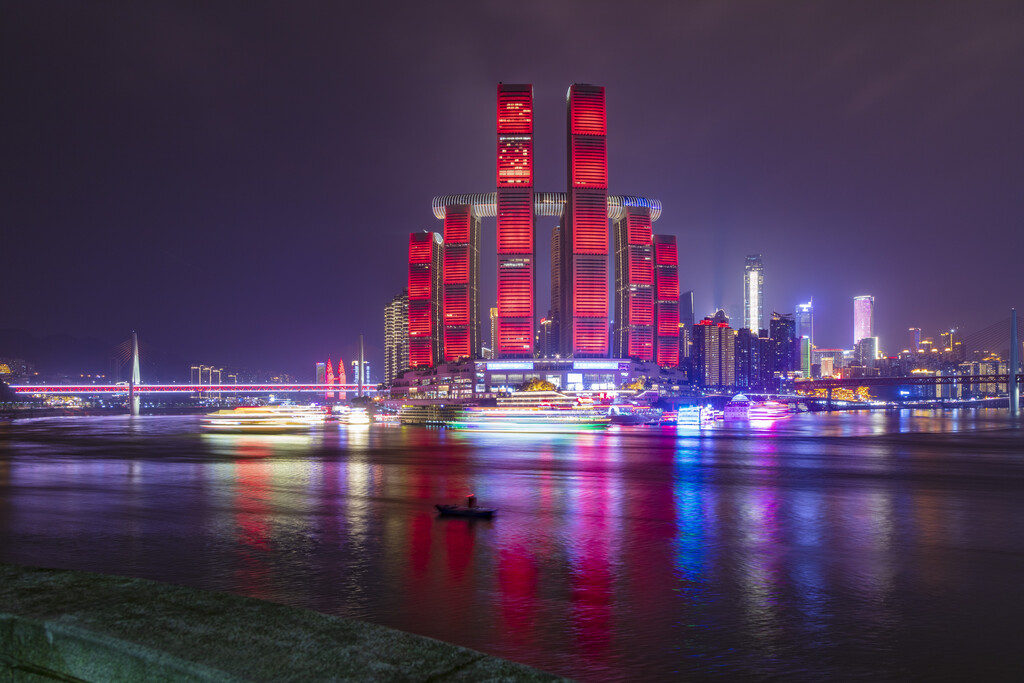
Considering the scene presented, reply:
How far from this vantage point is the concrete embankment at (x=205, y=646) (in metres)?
3.50

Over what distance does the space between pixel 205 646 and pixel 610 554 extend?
1789cm

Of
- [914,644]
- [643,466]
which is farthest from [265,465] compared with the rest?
[914,644]

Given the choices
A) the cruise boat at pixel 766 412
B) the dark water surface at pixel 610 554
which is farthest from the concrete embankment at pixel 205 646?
the cruise boat at pixel 766 412

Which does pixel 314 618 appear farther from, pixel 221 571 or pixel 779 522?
pixel 779 522

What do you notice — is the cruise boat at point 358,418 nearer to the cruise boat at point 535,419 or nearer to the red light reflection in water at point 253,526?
the cruise boat at point 535,419

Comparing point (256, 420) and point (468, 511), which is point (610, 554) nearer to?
point (468, 511)

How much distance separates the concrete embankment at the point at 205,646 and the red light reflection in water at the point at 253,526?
11578mm

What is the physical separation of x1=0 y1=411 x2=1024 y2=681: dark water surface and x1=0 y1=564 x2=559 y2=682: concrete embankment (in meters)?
8.01

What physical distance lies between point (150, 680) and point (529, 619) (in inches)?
435

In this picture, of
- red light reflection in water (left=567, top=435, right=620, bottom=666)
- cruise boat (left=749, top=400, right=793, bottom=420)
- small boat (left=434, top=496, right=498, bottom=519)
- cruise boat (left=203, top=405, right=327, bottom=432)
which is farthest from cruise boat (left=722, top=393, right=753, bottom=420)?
small boat (left=434, top=496, right=498, bottom=519)

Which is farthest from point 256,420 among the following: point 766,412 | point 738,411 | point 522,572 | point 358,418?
point 738,411

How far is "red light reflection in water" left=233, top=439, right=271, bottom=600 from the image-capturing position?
1698cm

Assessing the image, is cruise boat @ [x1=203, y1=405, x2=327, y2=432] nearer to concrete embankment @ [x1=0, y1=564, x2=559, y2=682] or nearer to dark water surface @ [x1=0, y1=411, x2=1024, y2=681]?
dark water surface @ [x1=0, y1=411, x2=1024, y2=681]

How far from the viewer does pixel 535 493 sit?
3500 cm
